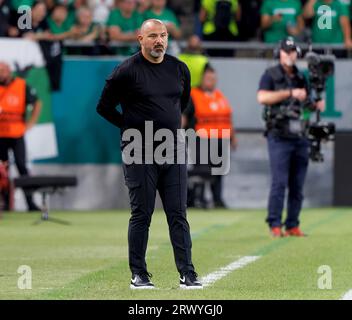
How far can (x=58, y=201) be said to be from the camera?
22.4 metres

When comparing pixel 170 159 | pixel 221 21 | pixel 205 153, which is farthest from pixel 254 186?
pixel 170 159

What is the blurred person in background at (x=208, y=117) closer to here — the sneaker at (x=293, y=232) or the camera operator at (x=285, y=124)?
the sneaker at (x=293, y=232)

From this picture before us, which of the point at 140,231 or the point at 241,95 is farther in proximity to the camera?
the point at 241,95

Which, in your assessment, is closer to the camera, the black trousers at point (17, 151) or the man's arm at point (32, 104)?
the black trousers at point (17, 151)

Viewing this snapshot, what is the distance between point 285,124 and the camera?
16.0 m

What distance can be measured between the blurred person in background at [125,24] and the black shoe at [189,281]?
11728mm

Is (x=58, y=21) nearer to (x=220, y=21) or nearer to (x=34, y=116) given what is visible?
(x=34, y=116)

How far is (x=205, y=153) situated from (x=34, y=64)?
3.12 meters

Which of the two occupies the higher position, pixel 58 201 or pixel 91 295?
pixel 91 295

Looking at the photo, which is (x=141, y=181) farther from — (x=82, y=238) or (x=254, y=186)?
(x=254, y=186)

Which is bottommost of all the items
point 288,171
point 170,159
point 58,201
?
point 58,201

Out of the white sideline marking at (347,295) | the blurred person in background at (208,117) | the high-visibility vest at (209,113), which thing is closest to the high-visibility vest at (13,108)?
the blurred person in background at (208,117)

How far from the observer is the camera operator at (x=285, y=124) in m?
16.0

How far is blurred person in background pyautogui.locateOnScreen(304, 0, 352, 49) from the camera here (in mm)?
22453
